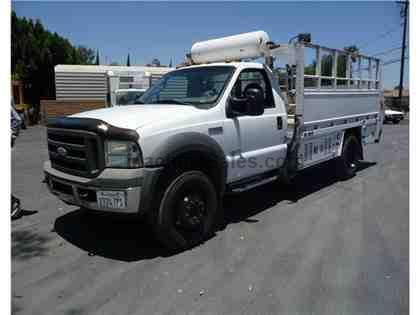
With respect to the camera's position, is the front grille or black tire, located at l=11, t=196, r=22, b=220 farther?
black tire, located at l=11, t=196, r=22, b=220

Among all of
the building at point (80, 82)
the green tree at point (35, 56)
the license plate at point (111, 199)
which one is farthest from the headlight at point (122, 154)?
the green tree at point (35, 56)

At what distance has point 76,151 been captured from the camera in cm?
385

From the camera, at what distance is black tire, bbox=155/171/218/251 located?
3.80m

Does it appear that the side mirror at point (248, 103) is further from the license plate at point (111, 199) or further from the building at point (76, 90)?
the building at point (76, 90)

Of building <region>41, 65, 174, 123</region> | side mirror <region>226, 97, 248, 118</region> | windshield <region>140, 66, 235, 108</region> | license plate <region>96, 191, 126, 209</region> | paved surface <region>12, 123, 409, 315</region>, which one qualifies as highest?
building <region>41, 65, 174, 123</region>

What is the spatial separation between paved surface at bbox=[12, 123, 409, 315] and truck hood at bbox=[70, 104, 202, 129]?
1.45 meters

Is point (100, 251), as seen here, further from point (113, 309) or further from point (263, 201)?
point (263, 201)

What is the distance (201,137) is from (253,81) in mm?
1529

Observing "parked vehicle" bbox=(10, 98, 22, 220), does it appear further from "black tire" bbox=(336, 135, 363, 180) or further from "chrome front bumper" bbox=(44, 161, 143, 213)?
"black tire" bbox=(336, 135, 363, 180)

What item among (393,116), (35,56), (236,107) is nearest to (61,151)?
(236,107)

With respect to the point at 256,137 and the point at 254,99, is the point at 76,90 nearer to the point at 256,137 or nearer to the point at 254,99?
the point at 256,137

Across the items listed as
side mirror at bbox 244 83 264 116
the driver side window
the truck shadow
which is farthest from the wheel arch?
the driver side window

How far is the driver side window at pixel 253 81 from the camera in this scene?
186 inches

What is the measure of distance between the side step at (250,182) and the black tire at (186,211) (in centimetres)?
45
